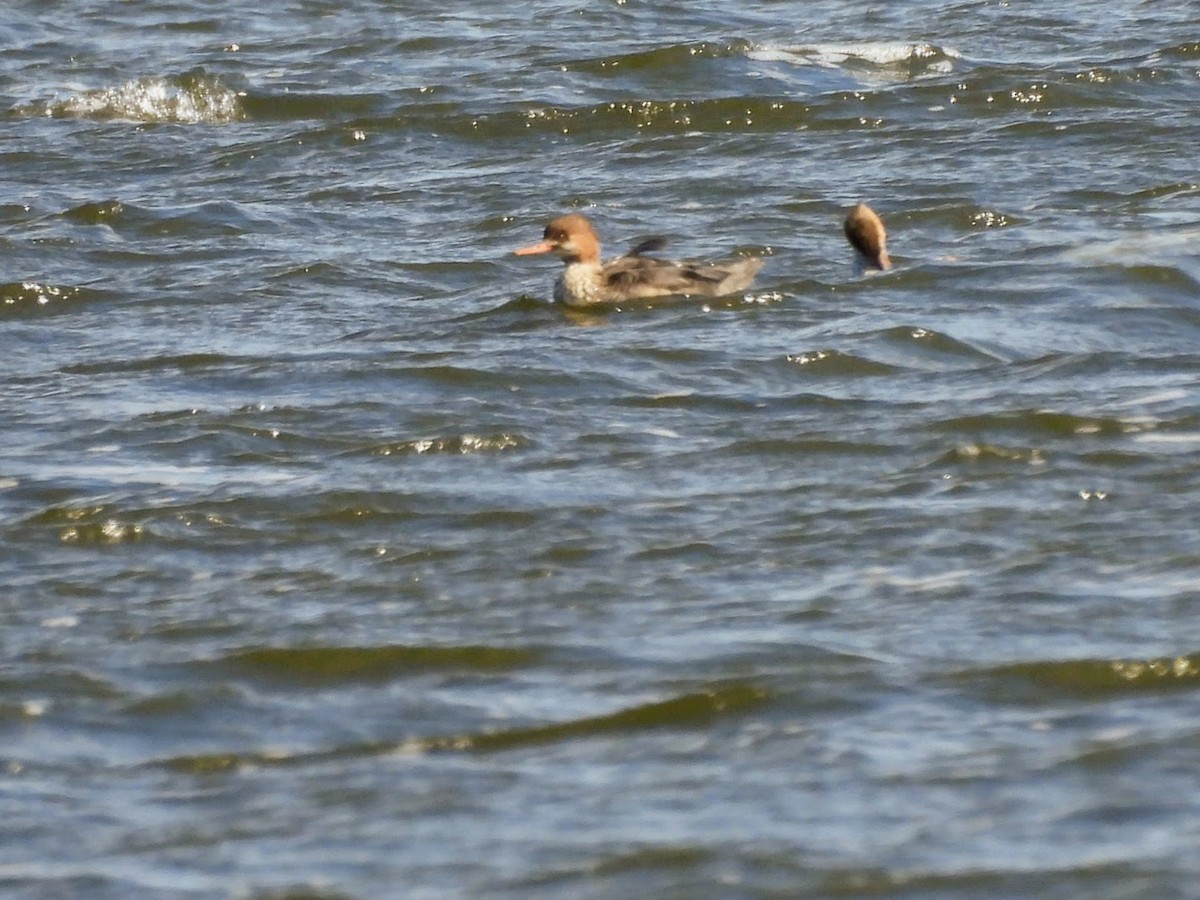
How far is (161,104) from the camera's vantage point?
56.1 ft

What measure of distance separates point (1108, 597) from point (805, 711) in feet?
3.70

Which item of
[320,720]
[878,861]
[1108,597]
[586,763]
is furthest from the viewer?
[1108,597]

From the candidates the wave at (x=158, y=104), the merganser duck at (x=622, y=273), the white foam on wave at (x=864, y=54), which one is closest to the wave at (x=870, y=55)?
the white foam on wave at (x=864, y=54)

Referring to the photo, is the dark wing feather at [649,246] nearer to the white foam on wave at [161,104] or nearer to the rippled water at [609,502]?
the rippled water at [609,502]

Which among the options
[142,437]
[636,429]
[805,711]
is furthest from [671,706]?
[142,437]

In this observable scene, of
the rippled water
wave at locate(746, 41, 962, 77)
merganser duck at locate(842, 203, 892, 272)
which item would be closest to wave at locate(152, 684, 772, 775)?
the rippled water

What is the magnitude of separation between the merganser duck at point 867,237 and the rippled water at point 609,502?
0.38ft

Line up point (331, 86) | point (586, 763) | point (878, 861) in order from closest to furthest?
1. point (878, 861)
2. point (586, 763)
3. point (331, 86)

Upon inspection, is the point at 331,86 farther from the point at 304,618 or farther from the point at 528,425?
the point at 304,618

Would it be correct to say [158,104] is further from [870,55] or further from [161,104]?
[870,55]

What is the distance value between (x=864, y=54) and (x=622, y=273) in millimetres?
6249

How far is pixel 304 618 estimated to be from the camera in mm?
7246

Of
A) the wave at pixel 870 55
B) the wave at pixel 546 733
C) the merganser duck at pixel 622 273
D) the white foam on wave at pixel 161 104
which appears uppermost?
the wave at pixel 870 55

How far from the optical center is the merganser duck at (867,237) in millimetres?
11688
